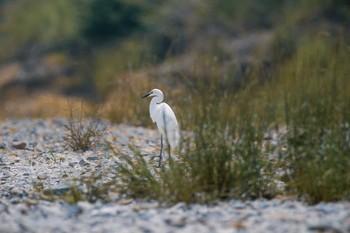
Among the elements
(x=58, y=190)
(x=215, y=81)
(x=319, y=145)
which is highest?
(x=215, y=81)

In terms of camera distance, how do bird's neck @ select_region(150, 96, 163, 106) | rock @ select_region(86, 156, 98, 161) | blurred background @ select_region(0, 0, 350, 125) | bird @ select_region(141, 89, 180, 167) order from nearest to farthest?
bird @ select_region(141, 89, 180, 167) → rock @ select_region(86, 156, 98, 161) → bird's neck @ select_region(150, 96, 163, 106) → blurred background @ select_region(0, 0, 350, 125)

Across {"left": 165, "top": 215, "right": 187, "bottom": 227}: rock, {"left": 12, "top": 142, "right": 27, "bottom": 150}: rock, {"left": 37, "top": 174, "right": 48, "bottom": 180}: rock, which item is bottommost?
{"left": 165, "top": 215, "right": 187, "bottom": 227}: rock

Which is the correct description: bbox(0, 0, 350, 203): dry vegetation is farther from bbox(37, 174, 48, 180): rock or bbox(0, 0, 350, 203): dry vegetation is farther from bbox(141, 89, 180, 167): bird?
bbox(37, 174, 48, 180): rock

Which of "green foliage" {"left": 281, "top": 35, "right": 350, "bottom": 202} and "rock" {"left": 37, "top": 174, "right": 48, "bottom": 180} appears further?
"rock" {"left": 37, "top": 174, "right": 48, "bottom": 180}

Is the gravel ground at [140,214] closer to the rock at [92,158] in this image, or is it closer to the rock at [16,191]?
the rock at [16,191]

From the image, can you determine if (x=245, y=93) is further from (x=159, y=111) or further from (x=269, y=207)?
(x=269, y=207)

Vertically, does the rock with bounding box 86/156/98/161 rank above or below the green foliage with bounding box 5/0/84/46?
below

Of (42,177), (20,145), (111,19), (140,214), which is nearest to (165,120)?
(42,177)

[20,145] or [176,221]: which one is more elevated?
[20,145]

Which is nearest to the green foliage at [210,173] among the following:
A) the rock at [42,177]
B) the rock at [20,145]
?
the rock at [42,177]

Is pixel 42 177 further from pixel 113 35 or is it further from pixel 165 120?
pixel 113 35

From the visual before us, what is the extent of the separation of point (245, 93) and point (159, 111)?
842mm

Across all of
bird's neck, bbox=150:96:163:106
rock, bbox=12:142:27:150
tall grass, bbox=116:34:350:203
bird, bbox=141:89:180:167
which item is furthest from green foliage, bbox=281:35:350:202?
rock, bbox=12:142:27:150

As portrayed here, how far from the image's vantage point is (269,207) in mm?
4754
